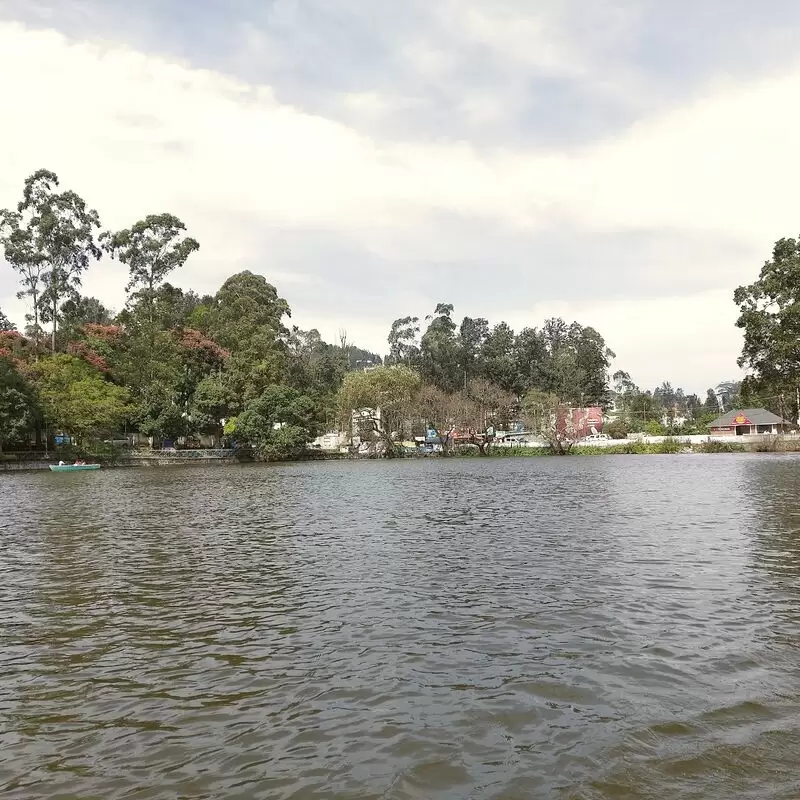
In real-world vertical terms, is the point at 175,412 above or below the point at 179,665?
above

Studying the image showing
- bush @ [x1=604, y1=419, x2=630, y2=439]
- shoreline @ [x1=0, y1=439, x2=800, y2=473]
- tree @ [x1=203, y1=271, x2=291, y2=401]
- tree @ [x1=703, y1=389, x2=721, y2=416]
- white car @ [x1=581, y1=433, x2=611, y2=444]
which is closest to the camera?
shoreline @ [x1=0, y1=439, x2=800, y2=473]

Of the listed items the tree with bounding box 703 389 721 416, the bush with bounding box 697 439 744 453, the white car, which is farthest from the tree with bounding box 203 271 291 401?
the tree with bounding box 703 389 721 416

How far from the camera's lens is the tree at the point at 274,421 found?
7150 cm

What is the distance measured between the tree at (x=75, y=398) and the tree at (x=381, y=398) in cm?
2508

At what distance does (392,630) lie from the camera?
927 cm

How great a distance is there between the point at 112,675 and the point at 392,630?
365cm

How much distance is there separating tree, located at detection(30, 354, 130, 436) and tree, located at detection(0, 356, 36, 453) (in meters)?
2.73

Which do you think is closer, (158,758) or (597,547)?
(158,758)

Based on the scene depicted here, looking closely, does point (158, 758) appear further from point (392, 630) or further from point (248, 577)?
point (248, 577)

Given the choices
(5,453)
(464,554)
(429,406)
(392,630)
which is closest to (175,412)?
(5,453)

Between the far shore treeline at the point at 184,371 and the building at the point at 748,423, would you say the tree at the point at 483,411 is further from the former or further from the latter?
the building at the point at 748,423

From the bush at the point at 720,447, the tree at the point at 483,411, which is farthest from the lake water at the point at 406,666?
the tree at the point at 483,411

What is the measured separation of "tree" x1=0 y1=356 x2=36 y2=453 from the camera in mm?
55562

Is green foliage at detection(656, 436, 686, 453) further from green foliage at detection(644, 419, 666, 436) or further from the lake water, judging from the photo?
the lake water
